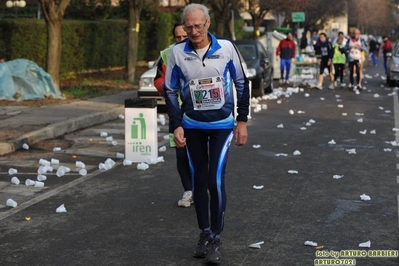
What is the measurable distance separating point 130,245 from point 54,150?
6446 millimetres

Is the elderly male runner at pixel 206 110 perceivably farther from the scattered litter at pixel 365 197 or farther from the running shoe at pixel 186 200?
the scattered litter at pixel 365 197

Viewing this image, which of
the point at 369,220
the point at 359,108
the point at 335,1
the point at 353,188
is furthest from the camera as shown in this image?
the point at 335,1

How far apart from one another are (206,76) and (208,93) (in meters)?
0.13

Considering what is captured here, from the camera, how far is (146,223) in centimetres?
786

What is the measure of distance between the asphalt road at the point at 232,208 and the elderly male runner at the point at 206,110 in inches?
16.9

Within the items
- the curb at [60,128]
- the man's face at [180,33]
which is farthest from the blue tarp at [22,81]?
the man's face at [180,33]

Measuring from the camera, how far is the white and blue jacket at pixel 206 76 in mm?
6441

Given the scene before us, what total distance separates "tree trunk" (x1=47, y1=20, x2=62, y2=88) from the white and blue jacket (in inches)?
612

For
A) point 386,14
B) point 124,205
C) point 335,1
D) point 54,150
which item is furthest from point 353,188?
point 386,14

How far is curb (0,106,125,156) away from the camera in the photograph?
43.2 ft

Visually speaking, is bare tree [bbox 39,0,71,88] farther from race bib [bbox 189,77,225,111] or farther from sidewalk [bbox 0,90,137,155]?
race bib [bbox 189,77,225,111]

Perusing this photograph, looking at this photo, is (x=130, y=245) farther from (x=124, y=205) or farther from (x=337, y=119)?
(x=337, y=119)

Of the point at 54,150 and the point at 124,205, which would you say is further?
the point at 54,150

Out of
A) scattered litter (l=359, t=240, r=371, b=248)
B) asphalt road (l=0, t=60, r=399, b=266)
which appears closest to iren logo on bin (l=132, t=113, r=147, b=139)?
asphalt road (l=0, t=60, r=399, b=266)
